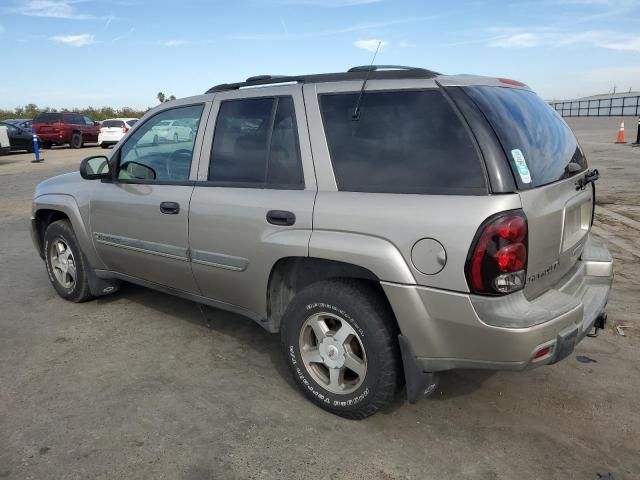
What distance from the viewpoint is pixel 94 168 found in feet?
14.6

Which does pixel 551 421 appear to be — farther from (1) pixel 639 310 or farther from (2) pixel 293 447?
(1) pixel 639 310

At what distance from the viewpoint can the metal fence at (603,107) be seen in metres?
37.2

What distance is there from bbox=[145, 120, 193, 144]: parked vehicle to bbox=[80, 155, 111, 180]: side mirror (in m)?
0.50

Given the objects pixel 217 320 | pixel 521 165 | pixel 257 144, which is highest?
pixel 257 144

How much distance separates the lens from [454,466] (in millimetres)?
2578

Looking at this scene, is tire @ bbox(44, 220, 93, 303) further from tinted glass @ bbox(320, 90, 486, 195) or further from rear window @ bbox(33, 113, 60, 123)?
rear window @ bbox(33, 113, 60, 123)

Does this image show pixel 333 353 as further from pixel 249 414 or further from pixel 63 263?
pixel 63 263

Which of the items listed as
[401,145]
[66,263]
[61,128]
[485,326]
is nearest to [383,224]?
[401,145]

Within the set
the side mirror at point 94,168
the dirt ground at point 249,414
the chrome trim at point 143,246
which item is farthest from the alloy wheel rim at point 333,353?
the side mirror at point 94,168

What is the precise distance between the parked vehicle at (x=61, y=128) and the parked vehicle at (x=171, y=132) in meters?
22.9

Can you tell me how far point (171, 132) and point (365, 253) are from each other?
6.72 feet

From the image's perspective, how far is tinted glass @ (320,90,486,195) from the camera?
98.6 inches

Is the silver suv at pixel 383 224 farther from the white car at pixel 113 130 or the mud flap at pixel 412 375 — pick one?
the white car at pixel 113 130

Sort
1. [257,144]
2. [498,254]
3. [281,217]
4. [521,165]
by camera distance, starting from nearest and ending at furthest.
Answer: [498,254] < [521,165] < [281,217] < [257,144]
